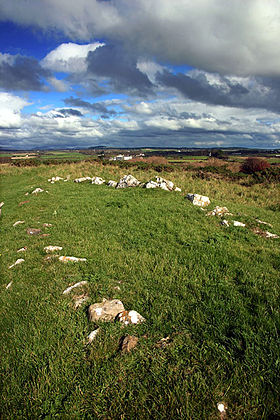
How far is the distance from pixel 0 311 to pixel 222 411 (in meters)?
4.64

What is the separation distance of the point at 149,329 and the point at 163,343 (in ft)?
1.28

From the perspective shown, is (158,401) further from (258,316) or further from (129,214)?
(129,214)

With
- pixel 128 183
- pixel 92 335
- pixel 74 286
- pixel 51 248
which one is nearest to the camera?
pixel 92 335

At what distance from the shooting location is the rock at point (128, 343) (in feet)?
10.8

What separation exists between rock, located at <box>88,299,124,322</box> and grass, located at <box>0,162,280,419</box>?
0.18 meters

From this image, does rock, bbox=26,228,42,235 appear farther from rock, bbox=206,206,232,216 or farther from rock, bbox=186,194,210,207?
rock, bbox=186,194,210,207

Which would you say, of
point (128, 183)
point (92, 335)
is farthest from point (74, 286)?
point (128, 183)

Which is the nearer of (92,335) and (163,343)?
(163,343)

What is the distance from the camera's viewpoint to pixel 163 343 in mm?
3406

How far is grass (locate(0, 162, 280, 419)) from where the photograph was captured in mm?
2625

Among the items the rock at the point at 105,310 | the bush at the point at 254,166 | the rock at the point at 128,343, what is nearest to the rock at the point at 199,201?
the rock at the point at 105,310

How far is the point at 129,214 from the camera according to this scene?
1047 cm

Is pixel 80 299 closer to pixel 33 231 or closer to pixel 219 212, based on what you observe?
pixel 33 231

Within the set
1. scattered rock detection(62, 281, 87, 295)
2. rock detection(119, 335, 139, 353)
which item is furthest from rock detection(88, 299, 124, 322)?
scattered rock detection(62, 281, 87, 295)
